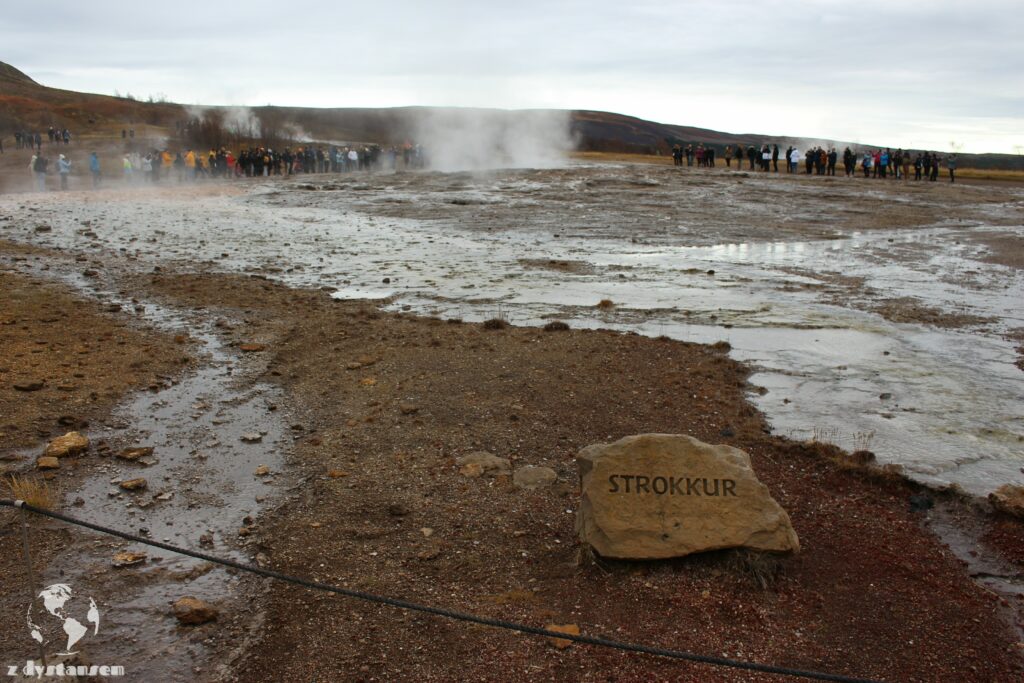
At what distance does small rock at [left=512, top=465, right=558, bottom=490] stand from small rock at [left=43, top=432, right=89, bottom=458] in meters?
2.93

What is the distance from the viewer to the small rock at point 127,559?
14.8 ft

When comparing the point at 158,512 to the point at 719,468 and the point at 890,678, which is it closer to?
the point at 719,468

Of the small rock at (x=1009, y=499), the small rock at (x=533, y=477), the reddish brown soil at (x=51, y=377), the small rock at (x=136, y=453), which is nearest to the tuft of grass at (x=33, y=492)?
the reddish brown soil at (x=51, y=377)

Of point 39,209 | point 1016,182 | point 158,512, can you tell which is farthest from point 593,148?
point 158,512

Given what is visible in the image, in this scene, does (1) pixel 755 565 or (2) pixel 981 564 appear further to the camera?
(2) pixel 981 564

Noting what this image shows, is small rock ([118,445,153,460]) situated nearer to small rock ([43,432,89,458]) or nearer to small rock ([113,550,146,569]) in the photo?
small rock ([43,432,89,458])

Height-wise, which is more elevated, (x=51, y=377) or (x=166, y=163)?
(x=166, y=163)

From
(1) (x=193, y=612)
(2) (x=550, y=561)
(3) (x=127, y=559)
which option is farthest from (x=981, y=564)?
(3) (x=127, y=559)

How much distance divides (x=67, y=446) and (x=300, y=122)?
69.3 meters

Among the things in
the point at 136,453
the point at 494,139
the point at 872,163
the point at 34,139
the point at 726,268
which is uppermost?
the point at 494,139

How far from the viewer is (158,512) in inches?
202

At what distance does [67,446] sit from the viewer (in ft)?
19.1

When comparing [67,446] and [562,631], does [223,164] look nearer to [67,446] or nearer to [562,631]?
[67,446]

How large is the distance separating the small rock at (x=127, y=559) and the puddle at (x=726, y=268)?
4.60 meters
